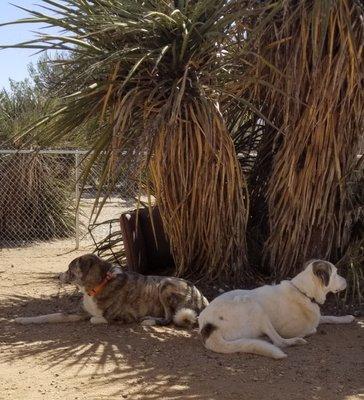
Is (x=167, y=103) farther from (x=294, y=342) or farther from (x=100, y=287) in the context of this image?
(x=294, y=342)

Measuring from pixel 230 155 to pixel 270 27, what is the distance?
1.41 metres

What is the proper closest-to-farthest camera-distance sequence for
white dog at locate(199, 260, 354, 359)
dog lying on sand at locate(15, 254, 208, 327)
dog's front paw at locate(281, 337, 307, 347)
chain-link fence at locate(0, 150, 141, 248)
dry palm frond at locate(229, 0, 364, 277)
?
1. white dog at locate(199, 260, 354, 359)
2. dog's front paw at locate(281, 337, 307, 347)
3. dog lying on sand at locate(15, 254, 208, 327)
4. dry palm frond at locate(229, 0, 364, 277)
5. chain-link fence at locate(0, 150, 141, 248)

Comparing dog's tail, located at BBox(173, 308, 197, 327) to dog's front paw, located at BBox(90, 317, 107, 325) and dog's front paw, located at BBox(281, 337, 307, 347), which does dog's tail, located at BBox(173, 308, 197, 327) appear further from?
dog's front paw, located at BBox(281, 337, 307, 347)

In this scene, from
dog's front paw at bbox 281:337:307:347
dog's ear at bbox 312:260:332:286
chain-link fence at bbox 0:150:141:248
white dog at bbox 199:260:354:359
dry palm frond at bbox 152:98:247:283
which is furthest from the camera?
chain-link fence at bbox 0:150:141:248

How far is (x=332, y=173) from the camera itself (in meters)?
7.77

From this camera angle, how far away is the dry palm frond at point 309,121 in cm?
748

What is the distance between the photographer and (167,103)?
7.38 m

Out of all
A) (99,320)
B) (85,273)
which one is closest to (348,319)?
(99,320)

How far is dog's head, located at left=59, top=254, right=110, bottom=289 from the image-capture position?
23.4 ft

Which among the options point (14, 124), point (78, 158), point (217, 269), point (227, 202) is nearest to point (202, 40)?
point (227, 202)

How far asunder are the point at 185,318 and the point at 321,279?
1351 millimetres

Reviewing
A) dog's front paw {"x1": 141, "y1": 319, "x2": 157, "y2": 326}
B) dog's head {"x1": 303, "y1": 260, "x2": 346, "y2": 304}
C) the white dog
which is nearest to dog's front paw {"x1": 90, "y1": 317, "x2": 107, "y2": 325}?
dog's front paw {"x1": 141, "y1": 319, "x2": 157, "y2": 326}

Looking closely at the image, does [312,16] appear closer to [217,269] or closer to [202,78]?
[202,78]

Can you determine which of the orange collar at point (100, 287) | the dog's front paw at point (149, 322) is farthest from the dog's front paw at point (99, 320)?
the dog's front paw at point (149, 322)
